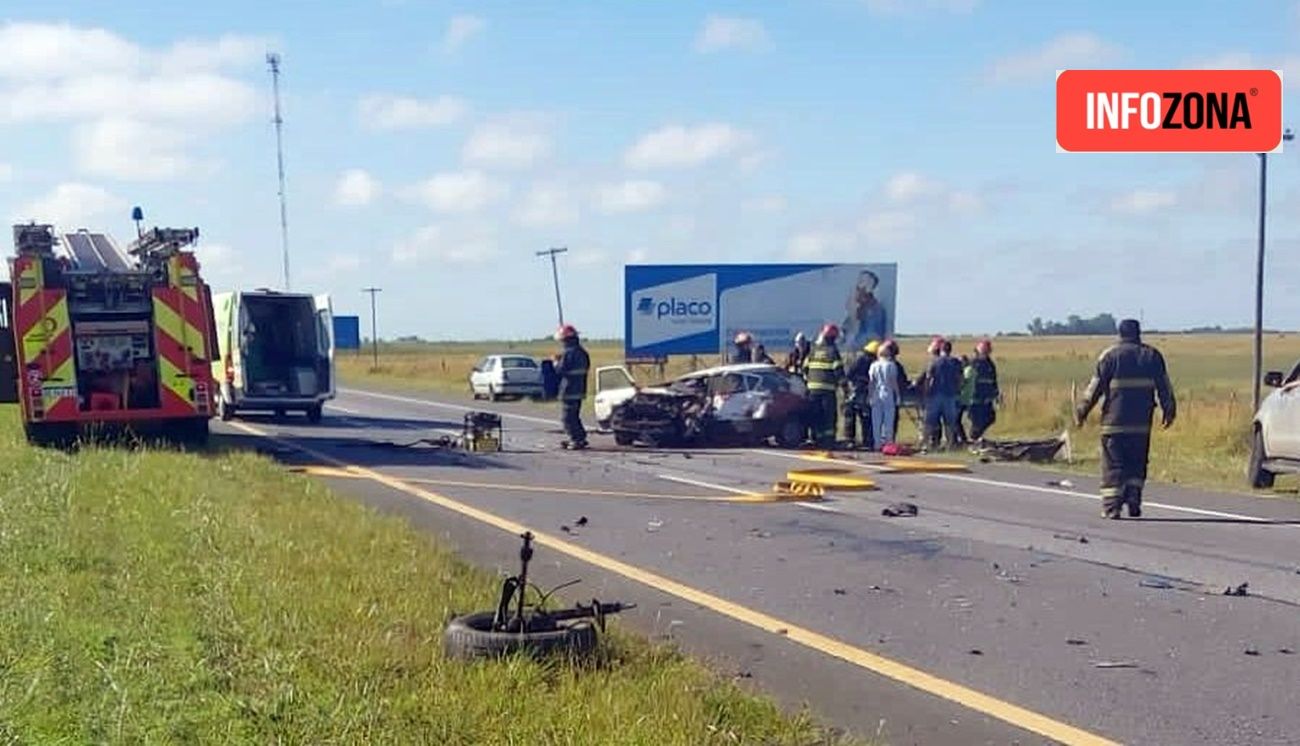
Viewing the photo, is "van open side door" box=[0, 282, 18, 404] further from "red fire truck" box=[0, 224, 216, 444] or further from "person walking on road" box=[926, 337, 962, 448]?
"person walking on road" box=[926, 337, 962, 448]

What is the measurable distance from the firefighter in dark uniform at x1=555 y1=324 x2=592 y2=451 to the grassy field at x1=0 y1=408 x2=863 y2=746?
10.6m

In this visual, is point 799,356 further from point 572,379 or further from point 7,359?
point 7,359

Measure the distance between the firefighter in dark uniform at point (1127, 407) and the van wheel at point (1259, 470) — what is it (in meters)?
3.22

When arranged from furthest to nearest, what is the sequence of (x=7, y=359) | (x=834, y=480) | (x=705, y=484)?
(x=7, y=359), (x=705, y=484), (x=834, y=480)

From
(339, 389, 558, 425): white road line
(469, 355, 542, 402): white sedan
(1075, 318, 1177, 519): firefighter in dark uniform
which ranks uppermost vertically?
(1075, 318, 1177, 519): firefighter in dark uniform

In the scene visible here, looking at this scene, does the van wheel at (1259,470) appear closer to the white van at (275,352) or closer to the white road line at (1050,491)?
the white road line at (1050,491)

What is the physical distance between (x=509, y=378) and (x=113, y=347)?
26.1 m

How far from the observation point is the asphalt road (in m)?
6.73

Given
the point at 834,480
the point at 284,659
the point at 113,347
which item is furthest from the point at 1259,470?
the point at 113,347

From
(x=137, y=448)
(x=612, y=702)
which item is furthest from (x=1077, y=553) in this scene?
(x=137, y=448)

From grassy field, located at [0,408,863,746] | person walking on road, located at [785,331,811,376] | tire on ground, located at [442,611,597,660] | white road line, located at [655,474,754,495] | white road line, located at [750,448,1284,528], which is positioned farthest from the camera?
person walking on road, located at [785,331,811,376]

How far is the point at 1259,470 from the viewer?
16.5 meters

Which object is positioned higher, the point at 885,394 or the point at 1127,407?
the point at 1127,407

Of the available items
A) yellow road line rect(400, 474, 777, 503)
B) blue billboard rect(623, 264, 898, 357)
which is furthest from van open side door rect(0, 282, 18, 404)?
blue billboard rect(623, 264, 898, 357)
